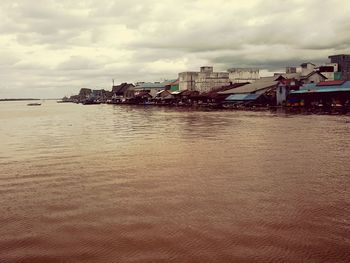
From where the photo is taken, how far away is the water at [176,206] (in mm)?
7246

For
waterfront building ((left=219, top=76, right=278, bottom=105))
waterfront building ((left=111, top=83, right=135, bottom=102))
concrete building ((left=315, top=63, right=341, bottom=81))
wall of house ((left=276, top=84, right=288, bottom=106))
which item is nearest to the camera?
wall of house ((left=276, top=84, right=288, bottom=106))

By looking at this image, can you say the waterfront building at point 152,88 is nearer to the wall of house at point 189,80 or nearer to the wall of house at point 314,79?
the wall of house at point 189,80

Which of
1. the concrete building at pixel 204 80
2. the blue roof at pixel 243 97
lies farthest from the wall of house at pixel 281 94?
the concrete building at pixel 204 80

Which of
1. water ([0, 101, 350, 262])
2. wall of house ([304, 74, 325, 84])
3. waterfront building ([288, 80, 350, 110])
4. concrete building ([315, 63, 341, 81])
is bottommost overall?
water ([0, 101, 350, 262])

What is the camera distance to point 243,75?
347ft

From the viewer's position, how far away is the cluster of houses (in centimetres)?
5797

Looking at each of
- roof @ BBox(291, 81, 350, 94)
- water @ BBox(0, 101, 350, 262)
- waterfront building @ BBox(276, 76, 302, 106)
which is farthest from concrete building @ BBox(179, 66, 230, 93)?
water @ BBox(0, 101, 350, 262)

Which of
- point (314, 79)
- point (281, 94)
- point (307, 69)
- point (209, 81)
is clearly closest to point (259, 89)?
point (281, 94)

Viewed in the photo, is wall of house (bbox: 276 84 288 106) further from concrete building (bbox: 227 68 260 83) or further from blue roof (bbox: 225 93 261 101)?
concrete building (bbox: 227 68 260 83)

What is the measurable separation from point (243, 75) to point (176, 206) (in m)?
99.9

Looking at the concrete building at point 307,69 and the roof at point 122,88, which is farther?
the roof at point 122,88

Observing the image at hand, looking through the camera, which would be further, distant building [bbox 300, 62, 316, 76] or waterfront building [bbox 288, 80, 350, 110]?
distant building [bbox 300, 62, 316, 76]

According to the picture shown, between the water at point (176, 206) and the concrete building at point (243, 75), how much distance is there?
89.0m

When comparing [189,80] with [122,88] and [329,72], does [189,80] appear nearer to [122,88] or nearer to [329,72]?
[329,72]
